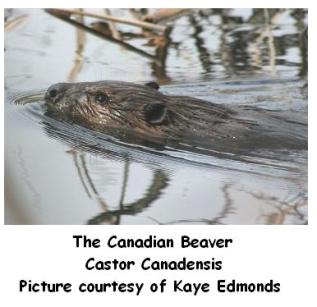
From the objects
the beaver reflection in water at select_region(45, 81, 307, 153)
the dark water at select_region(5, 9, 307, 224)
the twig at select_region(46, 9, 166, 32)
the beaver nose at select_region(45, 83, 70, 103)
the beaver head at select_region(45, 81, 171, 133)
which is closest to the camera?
the dark water at select_region(5, 9, 307, 224)

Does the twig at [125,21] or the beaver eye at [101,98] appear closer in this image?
the beaver eye at [101,98]

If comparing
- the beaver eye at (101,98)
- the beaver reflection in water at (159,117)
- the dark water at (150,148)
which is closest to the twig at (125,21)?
the dark water at (150,148)

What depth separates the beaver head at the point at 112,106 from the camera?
4566 millimetres

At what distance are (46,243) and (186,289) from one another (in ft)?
2.00

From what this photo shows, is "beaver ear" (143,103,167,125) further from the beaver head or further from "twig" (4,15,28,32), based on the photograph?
"twig" (4,15,28,32)

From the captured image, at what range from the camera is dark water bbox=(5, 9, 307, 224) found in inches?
137

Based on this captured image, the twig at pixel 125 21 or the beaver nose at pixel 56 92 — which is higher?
the twig at pixel 125 21

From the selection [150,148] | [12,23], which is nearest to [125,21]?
[12,23]

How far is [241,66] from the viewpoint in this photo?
602 centimetres

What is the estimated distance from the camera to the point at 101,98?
4.62 m

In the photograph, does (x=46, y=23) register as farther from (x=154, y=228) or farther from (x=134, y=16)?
(x=154, y=228)

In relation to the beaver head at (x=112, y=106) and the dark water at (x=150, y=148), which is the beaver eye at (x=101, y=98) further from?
the dark water at (x=150, y=148)

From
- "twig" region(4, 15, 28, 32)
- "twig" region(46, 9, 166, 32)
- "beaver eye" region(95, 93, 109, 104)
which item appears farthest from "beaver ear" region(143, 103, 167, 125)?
"twig" region(4, 15, 28, 32)

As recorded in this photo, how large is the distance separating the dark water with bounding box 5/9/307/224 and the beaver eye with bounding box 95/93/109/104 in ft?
0.69
